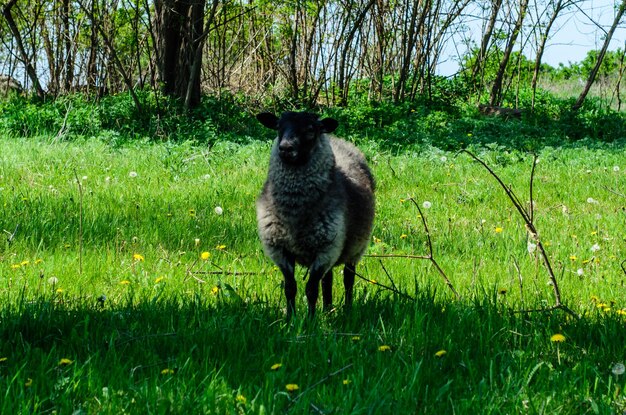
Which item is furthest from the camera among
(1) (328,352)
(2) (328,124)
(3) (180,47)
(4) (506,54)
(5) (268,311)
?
(4) (506,54)

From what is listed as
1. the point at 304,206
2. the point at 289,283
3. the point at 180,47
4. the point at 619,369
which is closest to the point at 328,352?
the point at 289,283

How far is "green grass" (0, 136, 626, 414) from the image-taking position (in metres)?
2.72

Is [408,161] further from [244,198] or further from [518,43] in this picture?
[518,43]

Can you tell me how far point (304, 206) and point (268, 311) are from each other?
0.66m

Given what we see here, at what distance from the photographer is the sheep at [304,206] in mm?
4031

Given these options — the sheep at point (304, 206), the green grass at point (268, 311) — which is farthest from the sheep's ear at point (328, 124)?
the green grass at point (268, 311)

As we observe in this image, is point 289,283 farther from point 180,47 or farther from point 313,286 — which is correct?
point 180,47

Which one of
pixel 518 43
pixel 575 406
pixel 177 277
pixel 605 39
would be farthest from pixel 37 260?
pixel 605 39

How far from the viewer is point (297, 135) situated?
4.04 metres

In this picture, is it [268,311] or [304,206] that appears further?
[304,206]

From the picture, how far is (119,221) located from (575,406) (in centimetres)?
450

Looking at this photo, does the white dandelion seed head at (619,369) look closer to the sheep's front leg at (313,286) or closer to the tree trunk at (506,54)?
the sheep's front leg at (313,286)

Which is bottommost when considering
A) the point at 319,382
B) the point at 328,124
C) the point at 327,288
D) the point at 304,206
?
the point at 327,288

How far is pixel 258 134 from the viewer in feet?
Answer: 42.7
